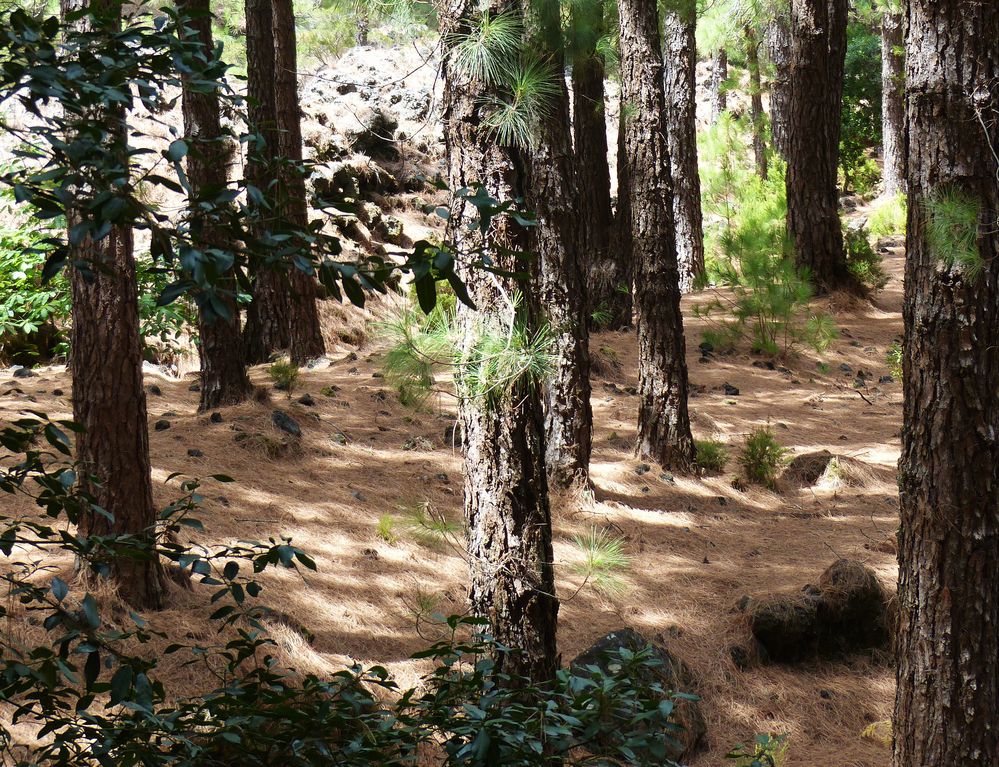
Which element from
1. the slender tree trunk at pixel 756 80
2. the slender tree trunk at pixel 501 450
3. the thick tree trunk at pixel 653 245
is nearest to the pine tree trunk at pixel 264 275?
the thick tree trunk at pixel 653 245

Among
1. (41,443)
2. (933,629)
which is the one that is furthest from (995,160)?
(41,443)

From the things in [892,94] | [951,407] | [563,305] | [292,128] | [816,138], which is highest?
[892,94]

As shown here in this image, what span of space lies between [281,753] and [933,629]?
2.53 meters

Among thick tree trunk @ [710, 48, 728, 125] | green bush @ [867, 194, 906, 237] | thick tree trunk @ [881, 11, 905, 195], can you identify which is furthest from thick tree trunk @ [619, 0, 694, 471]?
thick tree trunk @ [710, 48, 728, 125]

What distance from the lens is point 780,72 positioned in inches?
480

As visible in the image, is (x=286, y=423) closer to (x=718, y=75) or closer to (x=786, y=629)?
(x=786, y=629)

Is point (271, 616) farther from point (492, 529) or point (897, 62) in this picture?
point (897, 62)

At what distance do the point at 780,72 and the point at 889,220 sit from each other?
428cm

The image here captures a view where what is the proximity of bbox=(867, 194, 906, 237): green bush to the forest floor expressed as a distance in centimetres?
722

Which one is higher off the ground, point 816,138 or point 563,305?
point 816,138

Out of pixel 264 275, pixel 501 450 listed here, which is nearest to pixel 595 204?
pixel 264 275

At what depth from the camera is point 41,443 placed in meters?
5.54

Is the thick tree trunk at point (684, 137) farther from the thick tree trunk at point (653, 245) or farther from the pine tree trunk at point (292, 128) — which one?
the pine tree trunk at point (292, 128)

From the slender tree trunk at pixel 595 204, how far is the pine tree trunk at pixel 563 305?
10.6ft
